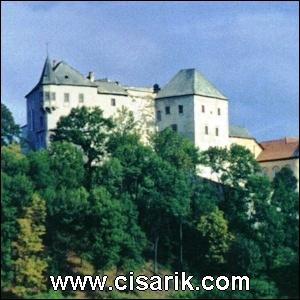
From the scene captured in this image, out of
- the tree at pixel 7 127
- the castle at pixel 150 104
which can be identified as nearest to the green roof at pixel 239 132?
the castle at pixel 150 104

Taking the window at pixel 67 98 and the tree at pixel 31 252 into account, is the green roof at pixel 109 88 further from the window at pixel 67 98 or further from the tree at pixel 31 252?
the tree at pixel 31 252

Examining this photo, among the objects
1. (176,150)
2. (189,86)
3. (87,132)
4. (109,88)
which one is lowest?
(176,150)

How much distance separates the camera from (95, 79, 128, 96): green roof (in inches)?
3049

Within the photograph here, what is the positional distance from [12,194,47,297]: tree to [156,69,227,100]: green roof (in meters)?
20.6

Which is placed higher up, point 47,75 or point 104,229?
point 47,75

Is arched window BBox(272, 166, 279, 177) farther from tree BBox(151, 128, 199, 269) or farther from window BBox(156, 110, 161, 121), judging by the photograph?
tree BBox(151, 128, 199, 269)

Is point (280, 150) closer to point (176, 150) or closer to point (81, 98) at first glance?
point (176, 150)

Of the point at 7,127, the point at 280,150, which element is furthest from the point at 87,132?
the point at 280,150

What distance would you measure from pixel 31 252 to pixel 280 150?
29.1m

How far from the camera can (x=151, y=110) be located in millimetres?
79688

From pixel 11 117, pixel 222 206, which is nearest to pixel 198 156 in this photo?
pixel 222 206

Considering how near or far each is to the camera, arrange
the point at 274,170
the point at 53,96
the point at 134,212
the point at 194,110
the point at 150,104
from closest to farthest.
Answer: the point at 134,212
the point at 53,96
the point at 194,110
the point at 150,104
the point at 274,170

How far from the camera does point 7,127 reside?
7188 cm

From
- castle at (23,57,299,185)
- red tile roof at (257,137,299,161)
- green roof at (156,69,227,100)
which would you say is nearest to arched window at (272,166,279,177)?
castle at (23,57,299,185)
